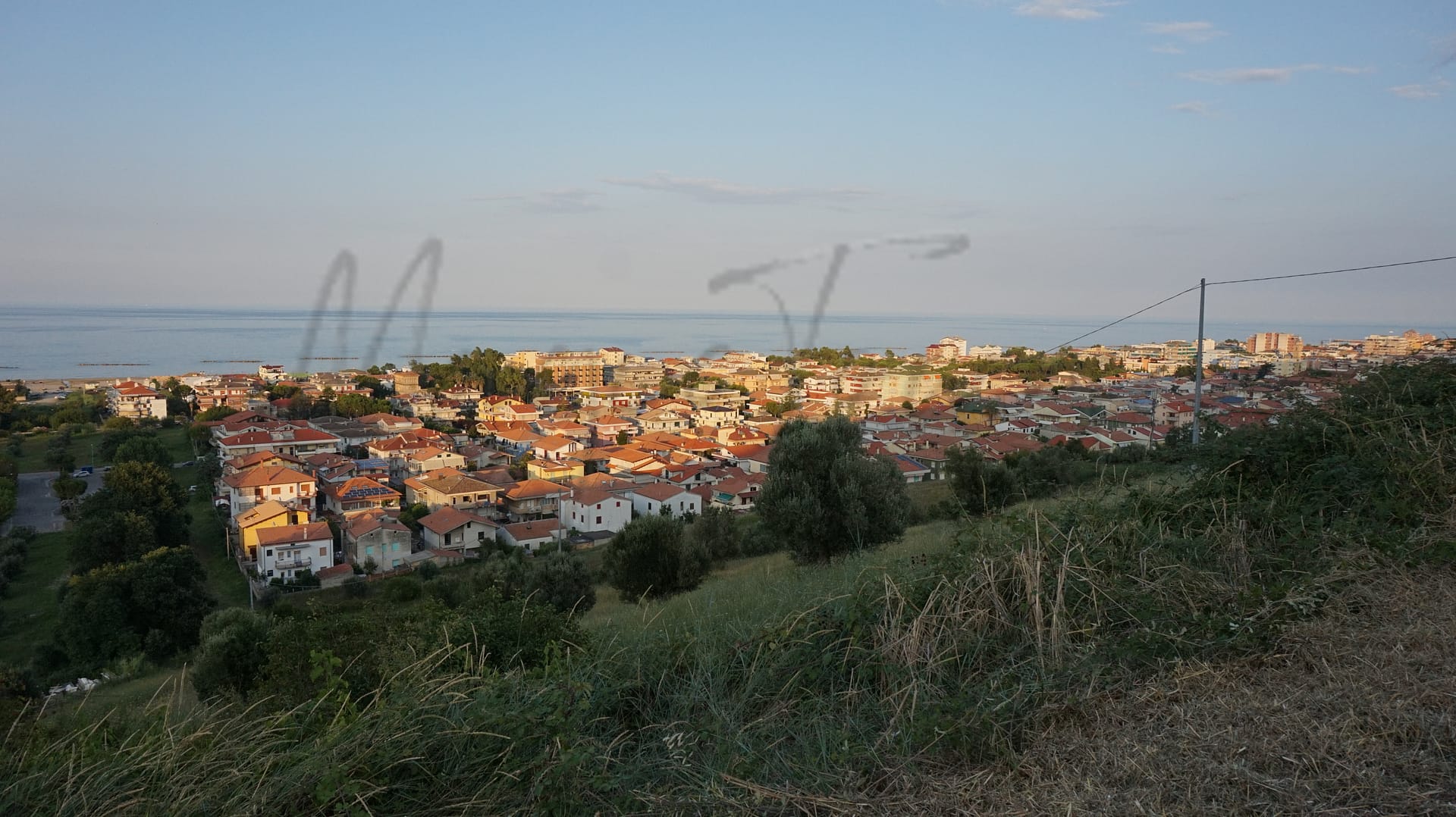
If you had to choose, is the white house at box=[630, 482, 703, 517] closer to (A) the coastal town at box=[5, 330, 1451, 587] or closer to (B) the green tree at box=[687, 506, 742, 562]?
(A) the coastal town at box=[5, 330, 1451, 587]

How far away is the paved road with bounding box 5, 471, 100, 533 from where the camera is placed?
23016 mm

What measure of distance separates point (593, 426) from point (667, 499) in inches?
702

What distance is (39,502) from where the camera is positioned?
25.4 m

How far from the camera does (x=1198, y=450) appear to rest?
411 centimetres

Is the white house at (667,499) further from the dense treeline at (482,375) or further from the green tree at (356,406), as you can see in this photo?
the dense treeline at (482,375)

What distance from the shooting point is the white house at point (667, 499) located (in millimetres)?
24312

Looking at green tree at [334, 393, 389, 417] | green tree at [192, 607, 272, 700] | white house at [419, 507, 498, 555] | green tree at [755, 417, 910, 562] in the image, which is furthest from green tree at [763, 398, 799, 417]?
green tree at [192, 607, 272, 700]

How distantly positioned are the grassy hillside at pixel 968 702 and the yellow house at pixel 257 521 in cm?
2022

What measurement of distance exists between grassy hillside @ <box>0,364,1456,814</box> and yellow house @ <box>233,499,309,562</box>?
66.3 feet

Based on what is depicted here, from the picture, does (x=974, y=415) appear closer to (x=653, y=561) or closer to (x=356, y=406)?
(x=653, y=561)

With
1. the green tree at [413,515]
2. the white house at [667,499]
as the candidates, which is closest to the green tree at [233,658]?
the green tree at [413,515]

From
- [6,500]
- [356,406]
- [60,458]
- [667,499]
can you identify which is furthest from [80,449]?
[667,499]

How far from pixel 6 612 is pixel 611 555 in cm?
1353

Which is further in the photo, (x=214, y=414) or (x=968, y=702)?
(x=214, y=414)
